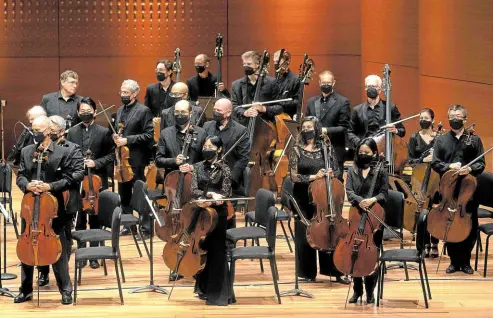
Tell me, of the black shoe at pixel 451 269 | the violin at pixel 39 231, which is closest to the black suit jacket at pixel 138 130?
the violin at pixel 39 231

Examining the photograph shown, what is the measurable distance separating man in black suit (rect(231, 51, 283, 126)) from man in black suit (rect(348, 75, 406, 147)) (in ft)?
2.47

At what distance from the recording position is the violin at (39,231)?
7527 millimetres

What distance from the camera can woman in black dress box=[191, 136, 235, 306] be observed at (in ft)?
25.6

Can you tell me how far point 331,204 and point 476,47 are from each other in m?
3.71

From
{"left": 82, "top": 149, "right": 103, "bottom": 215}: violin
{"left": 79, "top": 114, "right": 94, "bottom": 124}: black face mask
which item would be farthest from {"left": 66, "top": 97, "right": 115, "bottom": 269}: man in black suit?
{"left": 82, "top": 149, "right": 103, "bottom": 215}: violin

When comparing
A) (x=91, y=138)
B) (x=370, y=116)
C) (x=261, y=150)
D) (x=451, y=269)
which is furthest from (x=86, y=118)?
(x=451, y=269)

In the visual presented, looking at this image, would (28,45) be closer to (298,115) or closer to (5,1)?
(5,1)

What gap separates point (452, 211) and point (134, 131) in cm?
314


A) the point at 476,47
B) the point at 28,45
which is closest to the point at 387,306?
the point at 476,47

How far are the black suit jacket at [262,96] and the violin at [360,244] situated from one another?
8.05ft

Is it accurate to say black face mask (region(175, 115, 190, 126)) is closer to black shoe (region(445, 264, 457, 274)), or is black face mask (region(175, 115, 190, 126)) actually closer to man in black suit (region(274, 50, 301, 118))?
man in black suit (region(274, 50, 301, 118))

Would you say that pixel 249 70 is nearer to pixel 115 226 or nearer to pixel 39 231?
pixel 115 226

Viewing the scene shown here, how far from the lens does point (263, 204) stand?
8289mm

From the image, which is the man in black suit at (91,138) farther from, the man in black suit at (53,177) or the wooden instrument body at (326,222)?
the wooden instrument body at (326,222)
